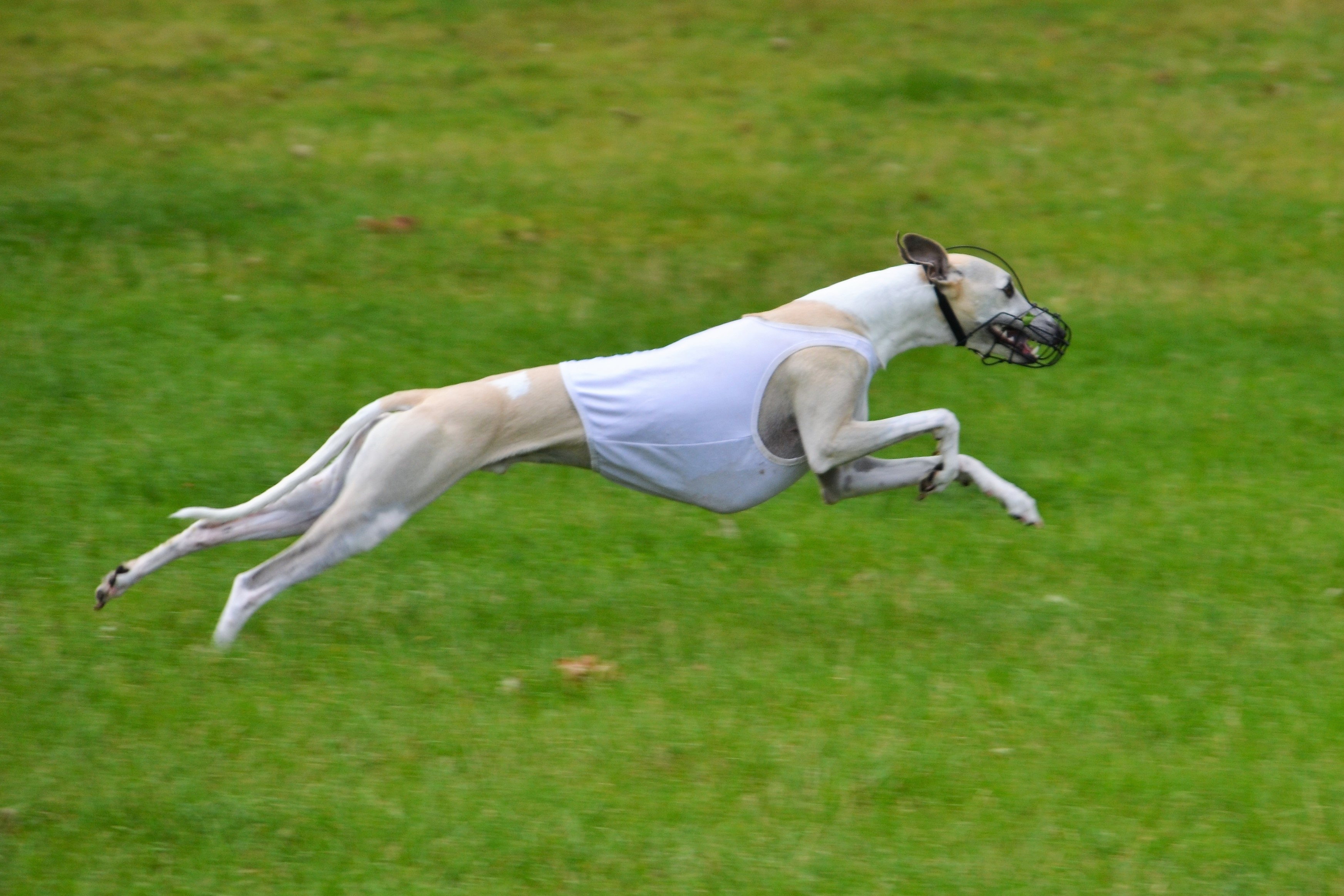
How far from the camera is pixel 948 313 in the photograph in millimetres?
7051

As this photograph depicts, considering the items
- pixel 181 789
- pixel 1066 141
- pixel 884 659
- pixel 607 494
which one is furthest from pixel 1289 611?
pixel 1066 141

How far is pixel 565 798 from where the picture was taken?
5.67m

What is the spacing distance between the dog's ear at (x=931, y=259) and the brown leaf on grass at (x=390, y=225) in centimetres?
672

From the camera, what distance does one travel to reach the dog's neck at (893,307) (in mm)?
7031

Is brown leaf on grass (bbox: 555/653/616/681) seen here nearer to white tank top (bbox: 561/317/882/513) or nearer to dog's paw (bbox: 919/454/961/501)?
white tank top (bbox: 561/317/882/513)

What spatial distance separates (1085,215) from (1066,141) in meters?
1.75

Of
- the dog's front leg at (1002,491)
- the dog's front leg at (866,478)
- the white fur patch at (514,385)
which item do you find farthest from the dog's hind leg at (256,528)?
the dog's front leg at (1002,491)

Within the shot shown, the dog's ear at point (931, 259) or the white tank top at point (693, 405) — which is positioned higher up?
the dog's ear at point (931, 259)

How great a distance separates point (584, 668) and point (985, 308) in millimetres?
2363

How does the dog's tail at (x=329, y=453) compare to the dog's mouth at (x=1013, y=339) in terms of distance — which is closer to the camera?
the dog's tail at (x=329, y=453)

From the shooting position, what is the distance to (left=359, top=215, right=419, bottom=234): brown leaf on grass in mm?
12875

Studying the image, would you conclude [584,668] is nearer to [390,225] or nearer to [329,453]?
[329,453]

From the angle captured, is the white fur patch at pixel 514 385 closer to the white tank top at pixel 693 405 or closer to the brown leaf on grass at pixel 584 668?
the white tank top at pixel 693 405

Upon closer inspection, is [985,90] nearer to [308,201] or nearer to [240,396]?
[308,201]
